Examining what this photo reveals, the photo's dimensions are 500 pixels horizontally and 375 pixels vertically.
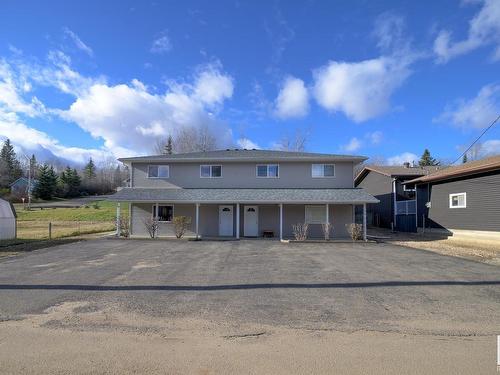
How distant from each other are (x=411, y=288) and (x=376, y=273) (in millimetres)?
1999

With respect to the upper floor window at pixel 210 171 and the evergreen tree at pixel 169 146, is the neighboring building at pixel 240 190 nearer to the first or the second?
the upper floor window at pixel 210 171

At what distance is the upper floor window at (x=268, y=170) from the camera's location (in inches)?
959

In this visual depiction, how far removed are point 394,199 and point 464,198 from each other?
854cm

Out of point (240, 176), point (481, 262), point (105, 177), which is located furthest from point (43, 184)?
point (481, 262)

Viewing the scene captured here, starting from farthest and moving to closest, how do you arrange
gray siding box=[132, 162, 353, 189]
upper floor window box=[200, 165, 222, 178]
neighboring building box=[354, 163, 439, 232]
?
1. neighboring building box=[354, 163, 439, 232]
2. upper floor window box=[200, 165, 222, 178]
3. gray siding box=[132, 162, 353, 189]

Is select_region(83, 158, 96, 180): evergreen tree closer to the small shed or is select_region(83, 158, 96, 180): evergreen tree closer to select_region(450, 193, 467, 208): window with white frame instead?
the small shed

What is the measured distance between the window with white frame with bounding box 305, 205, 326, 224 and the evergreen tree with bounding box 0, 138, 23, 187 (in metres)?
76.1

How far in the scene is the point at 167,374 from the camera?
13.3 ft

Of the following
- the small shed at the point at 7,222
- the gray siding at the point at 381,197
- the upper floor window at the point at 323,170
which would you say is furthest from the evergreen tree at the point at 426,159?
the small shed at the point at 7,222

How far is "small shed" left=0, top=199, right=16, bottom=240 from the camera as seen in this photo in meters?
20.9

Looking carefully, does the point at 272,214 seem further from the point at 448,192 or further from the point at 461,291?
the point at 461,291

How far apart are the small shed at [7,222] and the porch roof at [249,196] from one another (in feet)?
18.1

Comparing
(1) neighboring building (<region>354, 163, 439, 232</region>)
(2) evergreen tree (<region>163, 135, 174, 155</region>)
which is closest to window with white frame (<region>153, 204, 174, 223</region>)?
(1) neighboring building (<region>354, 163, 439, 232</region>)

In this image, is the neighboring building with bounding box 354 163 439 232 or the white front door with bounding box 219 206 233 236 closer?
the white front door with bounding box 219 206 233 236
